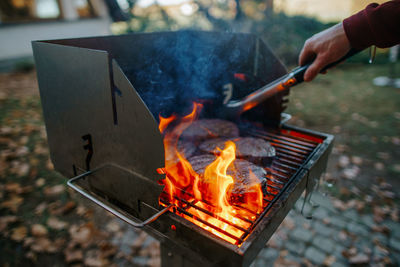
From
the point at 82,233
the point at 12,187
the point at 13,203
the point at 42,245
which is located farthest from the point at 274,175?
the point at 12,187

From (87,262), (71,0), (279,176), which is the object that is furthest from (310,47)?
(71,0)

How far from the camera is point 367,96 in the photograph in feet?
27.4

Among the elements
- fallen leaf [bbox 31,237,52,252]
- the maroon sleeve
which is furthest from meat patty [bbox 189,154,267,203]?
fallen leaf [bbox 31,237,52,252]

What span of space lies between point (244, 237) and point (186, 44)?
2025 millimetres

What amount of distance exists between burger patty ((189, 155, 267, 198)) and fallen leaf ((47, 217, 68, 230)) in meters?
2.30

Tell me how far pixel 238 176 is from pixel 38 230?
2.81m

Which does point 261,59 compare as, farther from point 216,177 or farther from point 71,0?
point 71,0

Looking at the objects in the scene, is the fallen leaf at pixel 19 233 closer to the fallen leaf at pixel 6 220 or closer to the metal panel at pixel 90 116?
the fallen leaf at pixel 6 220

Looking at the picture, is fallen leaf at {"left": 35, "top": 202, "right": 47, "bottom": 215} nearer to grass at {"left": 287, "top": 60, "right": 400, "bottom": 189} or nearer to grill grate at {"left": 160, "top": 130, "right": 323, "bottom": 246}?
grill grate at {"left": 160, "top": 130, "right": 323, "bottom": 246}

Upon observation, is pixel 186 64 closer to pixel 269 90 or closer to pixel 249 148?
pixel 269 90

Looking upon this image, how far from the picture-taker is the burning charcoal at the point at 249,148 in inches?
85.3

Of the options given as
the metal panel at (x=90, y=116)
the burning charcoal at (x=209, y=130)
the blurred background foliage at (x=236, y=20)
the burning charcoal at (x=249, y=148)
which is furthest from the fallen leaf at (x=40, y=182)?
the blurred background foliage at (x=236, y=20)

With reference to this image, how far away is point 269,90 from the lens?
2.35 m

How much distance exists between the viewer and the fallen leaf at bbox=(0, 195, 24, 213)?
11.6ft
